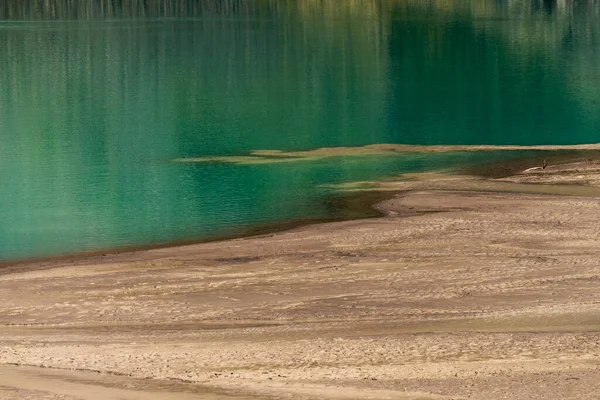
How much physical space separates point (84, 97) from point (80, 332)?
41.3 meters

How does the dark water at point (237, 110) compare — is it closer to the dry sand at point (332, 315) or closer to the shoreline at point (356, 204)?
the shoreline at point (356, 204)

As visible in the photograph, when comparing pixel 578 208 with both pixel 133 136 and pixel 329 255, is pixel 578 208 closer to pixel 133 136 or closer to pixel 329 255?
pixel 329 255

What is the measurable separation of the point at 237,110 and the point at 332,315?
33.8 meters

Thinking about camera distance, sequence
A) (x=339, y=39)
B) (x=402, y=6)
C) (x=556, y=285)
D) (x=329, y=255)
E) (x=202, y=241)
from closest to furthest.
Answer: (x=556, y=285) → (x=329, y=255) → (x=202, y=241) → (x=339, y=39) → (x=402, y=6)

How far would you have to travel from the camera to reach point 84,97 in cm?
5769

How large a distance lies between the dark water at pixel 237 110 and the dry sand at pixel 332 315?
4815mm

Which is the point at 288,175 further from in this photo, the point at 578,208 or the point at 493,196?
the point at 578,208

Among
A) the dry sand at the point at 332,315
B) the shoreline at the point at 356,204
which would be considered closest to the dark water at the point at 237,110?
the shoreline at the point at 356,204

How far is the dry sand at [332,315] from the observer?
1495 cm

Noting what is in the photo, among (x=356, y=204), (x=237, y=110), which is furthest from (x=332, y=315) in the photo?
(x=237, y=110)

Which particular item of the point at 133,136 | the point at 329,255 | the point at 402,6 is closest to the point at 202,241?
the point at 329,255

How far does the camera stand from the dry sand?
15.0 metres

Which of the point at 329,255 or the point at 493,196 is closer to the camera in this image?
the point at 329,255

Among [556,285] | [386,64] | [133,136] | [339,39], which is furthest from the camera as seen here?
[339,39]
